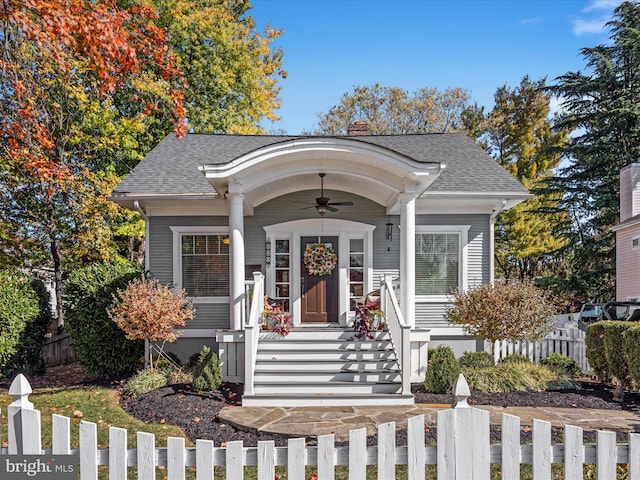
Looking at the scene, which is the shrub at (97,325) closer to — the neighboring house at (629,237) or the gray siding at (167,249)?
the gray siding at (167,249)

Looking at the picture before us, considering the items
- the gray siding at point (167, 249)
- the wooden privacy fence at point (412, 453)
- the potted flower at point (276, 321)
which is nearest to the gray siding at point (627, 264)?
the potted flower at point (276, 321)

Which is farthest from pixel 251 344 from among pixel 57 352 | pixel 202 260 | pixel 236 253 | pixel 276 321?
pixel 57 352

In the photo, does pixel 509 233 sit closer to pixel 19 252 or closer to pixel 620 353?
pixel 620 353

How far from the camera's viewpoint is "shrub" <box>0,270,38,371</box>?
955cm

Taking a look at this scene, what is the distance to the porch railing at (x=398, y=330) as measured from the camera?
7658mm

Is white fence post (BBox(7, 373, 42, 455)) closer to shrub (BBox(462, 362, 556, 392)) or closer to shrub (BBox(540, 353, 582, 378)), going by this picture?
shrub (BBox(462, 362, 556, 392))

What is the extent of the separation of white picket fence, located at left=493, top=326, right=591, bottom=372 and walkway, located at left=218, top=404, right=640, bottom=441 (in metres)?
3.40

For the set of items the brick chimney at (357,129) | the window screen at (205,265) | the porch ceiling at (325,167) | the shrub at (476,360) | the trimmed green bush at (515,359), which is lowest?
the trimmed green bush at (515,359)

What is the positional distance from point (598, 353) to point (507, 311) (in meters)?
2.01

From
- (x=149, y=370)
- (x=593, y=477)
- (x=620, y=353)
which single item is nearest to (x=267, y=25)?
(x=149, y=370)

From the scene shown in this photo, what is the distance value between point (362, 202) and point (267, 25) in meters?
13.7

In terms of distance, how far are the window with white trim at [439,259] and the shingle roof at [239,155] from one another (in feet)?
3.22

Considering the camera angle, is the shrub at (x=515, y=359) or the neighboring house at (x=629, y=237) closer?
the shrub at (x=515, y=359)

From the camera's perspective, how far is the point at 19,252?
1465 centimetres
